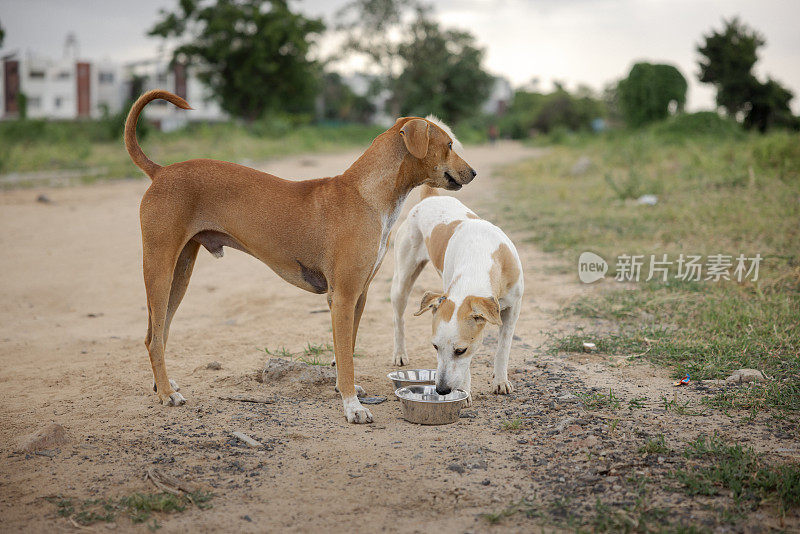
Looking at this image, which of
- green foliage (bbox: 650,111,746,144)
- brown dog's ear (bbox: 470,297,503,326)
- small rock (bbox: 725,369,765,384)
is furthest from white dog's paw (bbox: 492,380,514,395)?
green foliage (bbox: 650,111,746,144)

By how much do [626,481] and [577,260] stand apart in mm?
5746

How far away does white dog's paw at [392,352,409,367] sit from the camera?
18.2ft

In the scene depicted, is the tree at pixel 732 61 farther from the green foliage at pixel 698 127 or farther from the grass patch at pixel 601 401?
the grass patch at pixel 601 401

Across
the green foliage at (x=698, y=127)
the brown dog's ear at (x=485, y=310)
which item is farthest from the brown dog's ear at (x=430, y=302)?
the green foliage at (x=698, y=127)

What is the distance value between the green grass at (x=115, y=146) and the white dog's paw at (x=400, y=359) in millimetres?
14326

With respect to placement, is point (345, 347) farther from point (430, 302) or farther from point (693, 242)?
point (693, 242)

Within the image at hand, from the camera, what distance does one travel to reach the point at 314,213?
4.43 metres

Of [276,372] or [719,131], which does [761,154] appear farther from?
[276,372]

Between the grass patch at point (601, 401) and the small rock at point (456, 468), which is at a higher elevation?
the grass patch at point (601, 401)

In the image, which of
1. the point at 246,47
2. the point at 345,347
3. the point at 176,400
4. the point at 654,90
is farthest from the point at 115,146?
the point at 654,90

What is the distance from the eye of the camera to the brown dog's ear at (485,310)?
4.08 metres

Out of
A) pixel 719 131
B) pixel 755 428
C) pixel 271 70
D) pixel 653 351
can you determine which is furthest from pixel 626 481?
pixel 271 70

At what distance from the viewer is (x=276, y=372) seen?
509cm

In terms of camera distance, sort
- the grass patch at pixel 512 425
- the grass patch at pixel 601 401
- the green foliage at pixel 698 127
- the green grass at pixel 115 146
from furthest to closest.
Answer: the green foliage at pixel 698 127, the green grass at pixel 115 146, the grass patch at pixel 601 401, the grass patch at pixel 512 425
